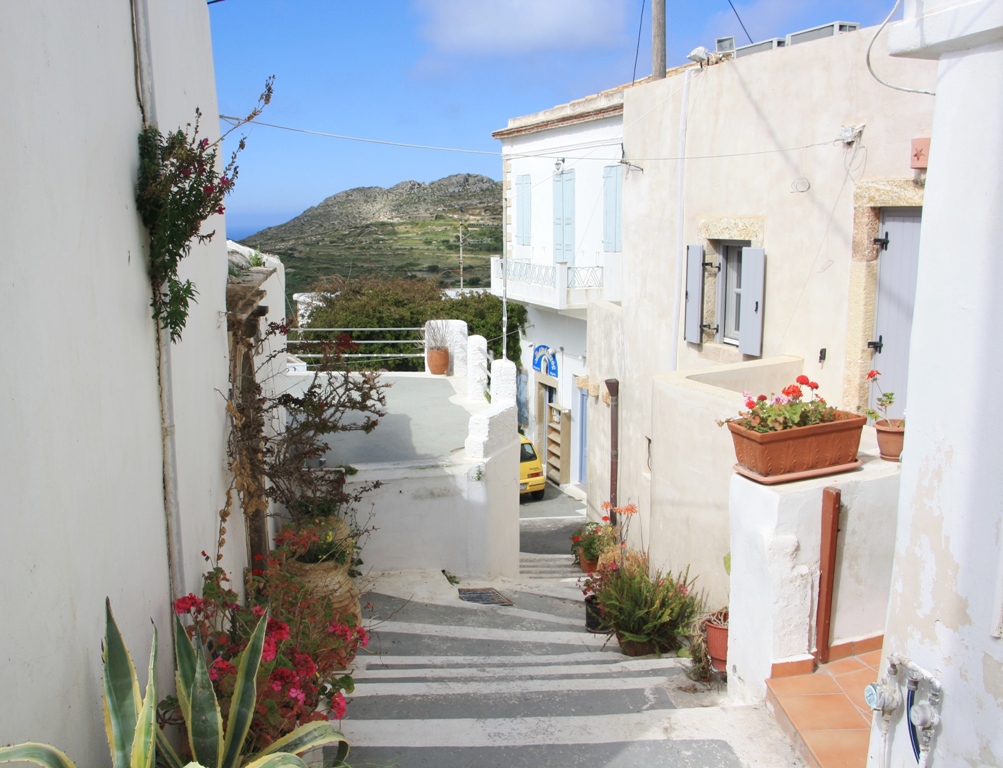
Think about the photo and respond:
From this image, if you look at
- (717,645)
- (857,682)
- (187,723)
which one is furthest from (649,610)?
(187,723)

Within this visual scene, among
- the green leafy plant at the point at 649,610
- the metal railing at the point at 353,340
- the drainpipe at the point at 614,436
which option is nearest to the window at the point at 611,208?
the metal railing at the point at 353,340

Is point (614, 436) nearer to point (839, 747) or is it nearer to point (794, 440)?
point (794, 440)

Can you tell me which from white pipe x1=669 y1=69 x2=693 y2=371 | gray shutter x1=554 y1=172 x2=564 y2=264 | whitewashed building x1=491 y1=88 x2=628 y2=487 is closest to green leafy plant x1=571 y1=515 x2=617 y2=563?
white pipe x1=669 y1=69 x2=693 y2=371

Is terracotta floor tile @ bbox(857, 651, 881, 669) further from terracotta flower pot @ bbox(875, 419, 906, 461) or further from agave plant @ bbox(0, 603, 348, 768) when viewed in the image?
agave plant @ bbox(0, 603, 348, 768)

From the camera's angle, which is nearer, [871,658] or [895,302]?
[871,658]

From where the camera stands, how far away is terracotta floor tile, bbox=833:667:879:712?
188 inches

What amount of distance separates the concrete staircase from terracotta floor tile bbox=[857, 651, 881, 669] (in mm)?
764

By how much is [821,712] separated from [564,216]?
49.8 feet

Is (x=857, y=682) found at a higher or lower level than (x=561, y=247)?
lower

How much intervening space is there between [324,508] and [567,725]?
360 cm

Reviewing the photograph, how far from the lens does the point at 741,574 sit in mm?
5223

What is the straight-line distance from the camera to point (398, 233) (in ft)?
160

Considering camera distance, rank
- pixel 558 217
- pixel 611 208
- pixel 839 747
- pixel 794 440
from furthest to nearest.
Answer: pixel 558 217
pixel 611 208
pixel 794 440
pixel 839 747

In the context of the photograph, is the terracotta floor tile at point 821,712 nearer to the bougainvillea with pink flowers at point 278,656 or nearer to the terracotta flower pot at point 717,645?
the terracotta flower pot at point 717,645
